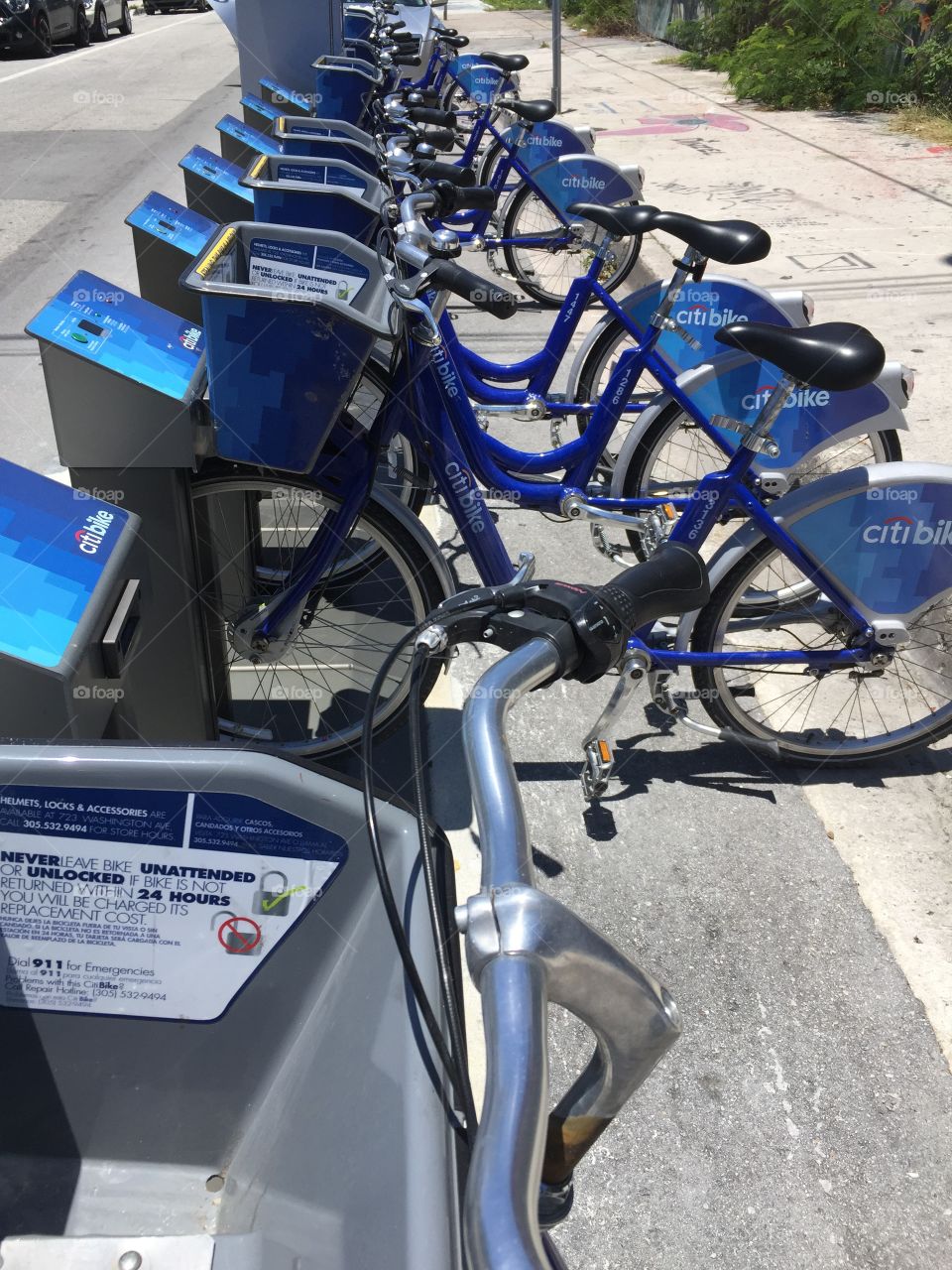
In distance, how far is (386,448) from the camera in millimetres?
2988

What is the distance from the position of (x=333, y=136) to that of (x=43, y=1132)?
4167 millimetres

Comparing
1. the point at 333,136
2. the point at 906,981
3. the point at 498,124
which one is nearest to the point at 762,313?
the point at 333,136

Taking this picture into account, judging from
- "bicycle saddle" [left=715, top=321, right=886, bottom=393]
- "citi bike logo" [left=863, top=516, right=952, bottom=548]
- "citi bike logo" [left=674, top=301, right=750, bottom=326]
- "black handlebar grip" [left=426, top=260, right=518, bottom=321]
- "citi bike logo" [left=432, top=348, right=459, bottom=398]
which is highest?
"black handlebar grip" [left=426, top=260, right=518, bottom=321]

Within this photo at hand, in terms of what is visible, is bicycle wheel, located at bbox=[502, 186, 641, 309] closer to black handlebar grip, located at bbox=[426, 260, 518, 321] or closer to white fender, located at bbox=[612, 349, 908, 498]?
white fender, located at bbox=[612, 349, 908, 498]

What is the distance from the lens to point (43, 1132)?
1676mm

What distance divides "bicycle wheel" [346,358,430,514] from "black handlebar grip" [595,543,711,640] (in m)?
1.74

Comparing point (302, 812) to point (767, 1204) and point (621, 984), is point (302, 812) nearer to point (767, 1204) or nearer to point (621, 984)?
point (621, 984)

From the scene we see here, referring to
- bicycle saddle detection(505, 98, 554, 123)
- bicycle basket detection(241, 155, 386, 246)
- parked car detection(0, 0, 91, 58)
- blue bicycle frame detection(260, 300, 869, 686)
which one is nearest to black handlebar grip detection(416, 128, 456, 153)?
bicycle basket detection(241, 155, 386, 246)

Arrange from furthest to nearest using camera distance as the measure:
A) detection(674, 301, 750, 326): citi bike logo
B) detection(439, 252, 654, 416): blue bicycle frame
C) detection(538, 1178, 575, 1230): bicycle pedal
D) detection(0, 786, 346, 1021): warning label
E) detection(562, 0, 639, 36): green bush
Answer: detection(562, 0, 639, 36): green bush < detection(439, 252, 654, 416): blue bicycle frame < detection(674, 301, 750, 326): citi bike logo < detection(0, 786, 346, 1021): warning label < detection(538, 1178, 575, 1230): bicycle pedal

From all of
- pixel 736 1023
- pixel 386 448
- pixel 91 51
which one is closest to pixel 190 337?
pixel 386 448

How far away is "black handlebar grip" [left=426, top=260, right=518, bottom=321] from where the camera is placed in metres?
2.50

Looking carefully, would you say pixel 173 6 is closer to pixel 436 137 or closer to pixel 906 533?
→ pixel 436 137

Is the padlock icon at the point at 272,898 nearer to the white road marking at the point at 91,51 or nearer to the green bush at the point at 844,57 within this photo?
the green bush at the point at 844,57

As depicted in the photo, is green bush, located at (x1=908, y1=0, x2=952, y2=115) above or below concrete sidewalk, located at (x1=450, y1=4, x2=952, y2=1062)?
above
